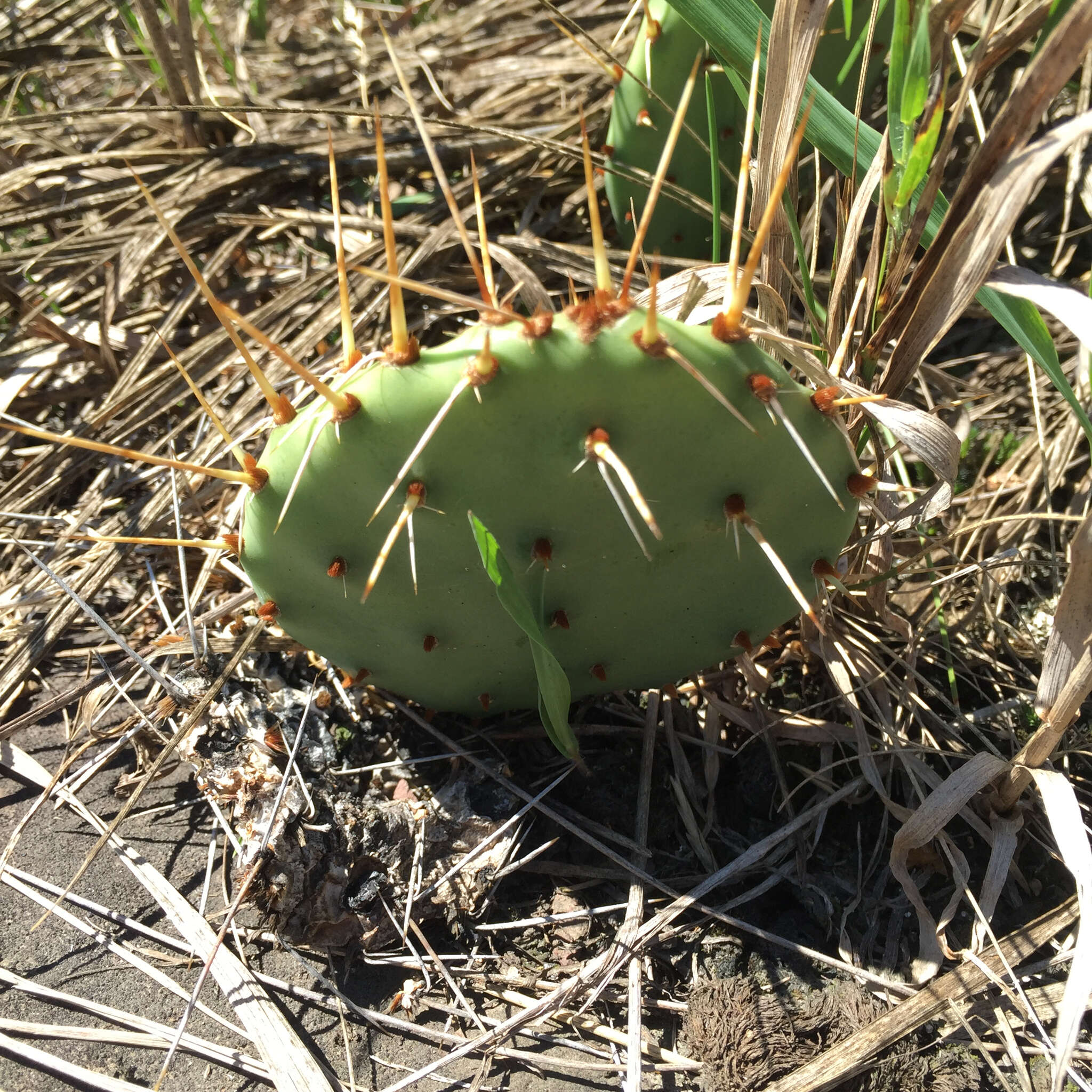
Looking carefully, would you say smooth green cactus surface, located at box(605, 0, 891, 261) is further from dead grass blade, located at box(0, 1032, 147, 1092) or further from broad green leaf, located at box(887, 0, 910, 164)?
dead grass blade, located at box(0, 1032, 147, 1092)

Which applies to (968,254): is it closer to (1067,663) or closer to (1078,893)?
(1067,663)

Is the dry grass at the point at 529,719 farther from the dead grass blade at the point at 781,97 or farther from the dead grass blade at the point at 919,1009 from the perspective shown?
the dead grass blade at the point at 781,97

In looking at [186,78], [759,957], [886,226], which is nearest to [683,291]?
[886,226]

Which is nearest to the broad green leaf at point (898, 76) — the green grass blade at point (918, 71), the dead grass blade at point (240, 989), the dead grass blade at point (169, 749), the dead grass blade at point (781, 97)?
the green grass blade at point (918, 71)

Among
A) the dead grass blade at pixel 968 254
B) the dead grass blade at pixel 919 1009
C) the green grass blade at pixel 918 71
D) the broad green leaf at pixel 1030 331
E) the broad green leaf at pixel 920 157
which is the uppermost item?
the green grass blade at pixel 918 71

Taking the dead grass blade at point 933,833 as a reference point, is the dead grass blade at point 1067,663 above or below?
above

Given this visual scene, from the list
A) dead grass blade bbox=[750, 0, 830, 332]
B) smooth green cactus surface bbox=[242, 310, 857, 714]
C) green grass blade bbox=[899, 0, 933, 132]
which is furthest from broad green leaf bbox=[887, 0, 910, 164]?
smooth green cactus surface bbox=[242, 310, 857, 714]

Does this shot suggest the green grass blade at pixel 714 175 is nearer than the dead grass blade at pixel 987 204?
No

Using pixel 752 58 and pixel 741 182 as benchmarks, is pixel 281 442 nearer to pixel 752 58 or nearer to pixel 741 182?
pixel 741 182
